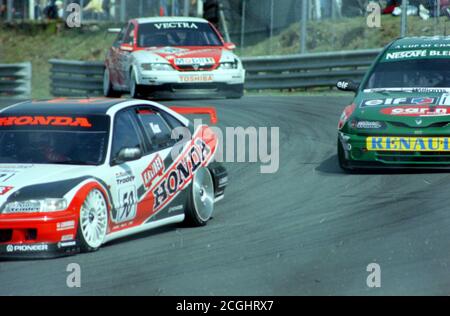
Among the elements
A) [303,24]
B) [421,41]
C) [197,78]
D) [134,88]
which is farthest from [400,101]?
[303,24]

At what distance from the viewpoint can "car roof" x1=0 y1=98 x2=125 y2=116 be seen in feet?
32.1

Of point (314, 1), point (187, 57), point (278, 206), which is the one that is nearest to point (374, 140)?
point (278, 206)

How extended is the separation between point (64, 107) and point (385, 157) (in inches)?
169

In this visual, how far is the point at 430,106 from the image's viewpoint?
42.7 feet

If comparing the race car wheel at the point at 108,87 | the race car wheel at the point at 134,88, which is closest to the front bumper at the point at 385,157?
the race car wheel at the point at 134,88

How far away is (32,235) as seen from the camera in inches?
336

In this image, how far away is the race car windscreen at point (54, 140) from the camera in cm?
935

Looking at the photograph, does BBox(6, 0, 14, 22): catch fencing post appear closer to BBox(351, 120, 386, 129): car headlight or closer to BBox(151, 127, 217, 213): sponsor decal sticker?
BBox(351, 120, 386, 129): car headlight

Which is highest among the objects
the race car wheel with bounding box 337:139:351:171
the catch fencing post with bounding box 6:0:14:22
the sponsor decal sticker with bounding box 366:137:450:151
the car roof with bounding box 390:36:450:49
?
the car roof with bounding box 390:36:450:49

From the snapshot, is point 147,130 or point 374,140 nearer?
point 147,130

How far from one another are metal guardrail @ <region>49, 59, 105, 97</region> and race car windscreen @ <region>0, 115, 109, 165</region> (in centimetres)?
1531

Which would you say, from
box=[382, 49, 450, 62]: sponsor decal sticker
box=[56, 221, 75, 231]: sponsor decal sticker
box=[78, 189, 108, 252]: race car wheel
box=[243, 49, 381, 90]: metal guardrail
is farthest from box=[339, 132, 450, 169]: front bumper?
box=[243, 49, 381, 90]: metal guardrail
